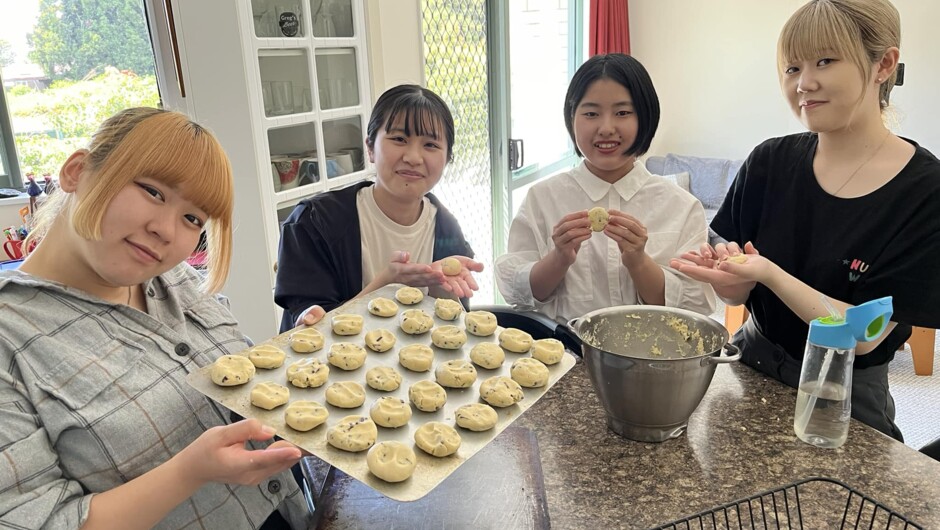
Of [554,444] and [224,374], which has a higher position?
[224,374]

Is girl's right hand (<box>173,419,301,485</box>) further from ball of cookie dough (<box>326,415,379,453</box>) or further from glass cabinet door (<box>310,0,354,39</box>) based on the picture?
glass cabinet door (<box>310,0,354,39</box>)

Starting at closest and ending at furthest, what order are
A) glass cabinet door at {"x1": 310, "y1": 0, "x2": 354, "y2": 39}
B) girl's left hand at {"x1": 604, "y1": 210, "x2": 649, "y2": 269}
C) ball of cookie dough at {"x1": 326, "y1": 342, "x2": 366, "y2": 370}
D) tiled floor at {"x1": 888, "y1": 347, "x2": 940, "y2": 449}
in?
ball of cookie dough at {"x1": 326, "y1": 342, "x2": 366, "y2": 370} → girl's left hand at {"x1": 604, "y1": 210, "x2": 649, "y2": 269} → glass cabinet door at {"x1": 310, "y1": 0, "x2": 354, "y2": 39} → tiled floor at {"x1": 888, "y1": 347, "x2": 940, "y2": 449}

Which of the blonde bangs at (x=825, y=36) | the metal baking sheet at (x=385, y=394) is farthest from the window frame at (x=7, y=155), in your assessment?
the blonde bangs at (x=825, y=36)

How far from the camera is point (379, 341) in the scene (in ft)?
3.76

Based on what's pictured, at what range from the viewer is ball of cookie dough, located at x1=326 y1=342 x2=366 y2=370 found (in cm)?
108

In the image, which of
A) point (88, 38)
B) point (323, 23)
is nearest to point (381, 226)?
point (323, 23)

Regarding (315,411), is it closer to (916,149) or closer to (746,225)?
(746,225)

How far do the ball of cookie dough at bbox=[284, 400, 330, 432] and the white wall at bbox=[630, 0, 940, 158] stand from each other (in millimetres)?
4815

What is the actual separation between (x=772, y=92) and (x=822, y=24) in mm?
4164

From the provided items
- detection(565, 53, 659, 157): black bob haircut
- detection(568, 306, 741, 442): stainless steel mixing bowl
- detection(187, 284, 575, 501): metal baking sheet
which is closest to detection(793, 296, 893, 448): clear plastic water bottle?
detection(568, 306, 741, 442): stainless steel mixing bowl

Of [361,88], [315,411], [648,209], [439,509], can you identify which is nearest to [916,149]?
[648,209]

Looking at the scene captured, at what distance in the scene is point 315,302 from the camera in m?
1.44

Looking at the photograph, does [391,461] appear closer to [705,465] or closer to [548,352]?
[548,352]

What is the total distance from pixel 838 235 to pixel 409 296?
92 centimetres
